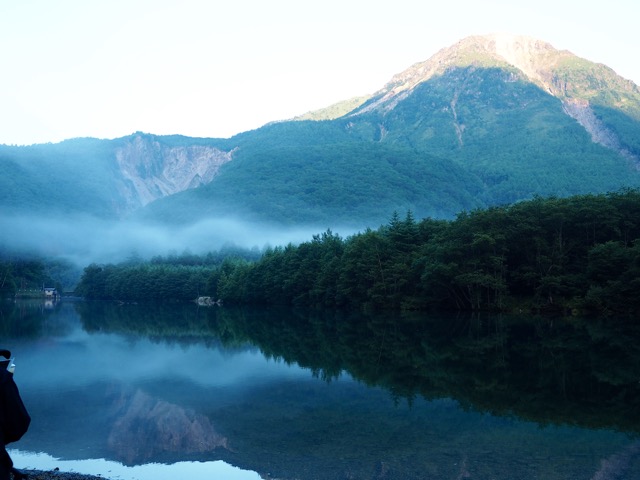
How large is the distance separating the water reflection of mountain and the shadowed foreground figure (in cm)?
1186

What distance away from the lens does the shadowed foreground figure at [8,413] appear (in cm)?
658

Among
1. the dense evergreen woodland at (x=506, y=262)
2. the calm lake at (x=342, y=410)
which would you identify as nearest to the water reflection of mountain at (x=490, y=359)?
the calm lake at (x=342, y=410)

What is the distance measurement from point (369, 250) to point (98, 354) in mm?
43933

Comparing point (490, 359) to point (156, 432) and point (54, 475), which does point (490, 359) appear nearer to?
point (156, 432)

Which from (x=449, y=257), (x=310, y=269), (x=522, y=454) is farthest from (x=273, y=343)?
(x=310, y=269)

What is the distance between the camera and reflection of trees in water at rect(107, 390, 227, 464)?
1312cm

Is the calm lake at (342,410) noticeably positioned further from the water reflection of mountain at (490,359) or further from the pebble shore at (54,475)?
the pebble shore at (54,475)

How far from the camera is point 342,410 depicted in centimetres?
1627

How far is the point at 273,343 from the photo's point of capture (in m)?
34.8

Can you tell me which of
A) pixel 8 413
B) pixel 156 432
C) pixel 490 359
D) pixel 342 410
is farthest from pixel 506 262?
pixel 8 413

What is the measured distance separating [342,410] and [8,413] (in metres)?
10.7

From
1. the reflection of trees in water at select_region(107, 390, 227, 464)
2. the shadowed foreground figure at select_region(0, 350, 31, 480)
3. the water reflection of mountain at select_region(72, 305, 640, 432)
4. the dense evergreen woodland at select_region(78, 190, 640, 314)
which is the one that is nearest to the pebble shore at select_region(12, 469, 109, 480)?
the reflection of trees in water at select_region(107, 390, 227, 464)

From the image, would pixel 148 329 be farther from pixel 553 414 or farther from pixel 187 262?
pixel 187 262

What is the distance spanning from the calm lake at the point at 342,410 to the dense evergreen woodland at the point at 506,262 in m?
19.0
